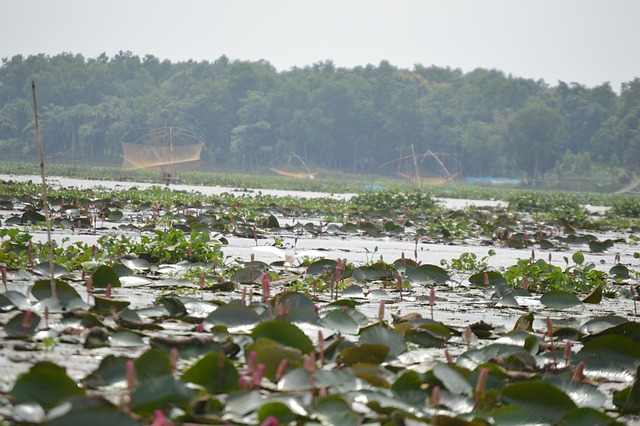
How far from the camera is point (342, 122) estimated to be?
85.9 m

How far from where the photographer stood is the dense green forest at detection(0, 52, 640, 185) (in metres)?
82.7

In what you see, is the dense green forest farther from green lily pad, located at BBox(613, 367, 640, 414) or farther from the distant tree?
green lily pad, located at BBox(613, 367, 640, 414)

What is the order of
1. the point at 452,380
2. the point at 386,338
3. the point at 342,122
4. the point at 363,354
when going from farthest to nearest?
the point at 342,122, the point at 386,338, the point at 363,354, the point at 452,380

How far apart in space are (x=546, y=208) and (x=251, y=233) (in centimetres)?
1581

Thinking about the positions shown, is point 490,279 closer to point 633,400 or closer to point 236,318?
point 236,318

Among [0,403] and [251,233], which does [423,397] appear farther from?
[251,233]

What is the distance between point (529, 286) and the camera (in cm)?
652

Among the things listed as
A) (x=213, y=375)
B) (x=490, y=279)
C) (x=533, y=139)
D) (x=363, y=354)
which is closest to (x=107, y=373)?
(x=213, y=375)

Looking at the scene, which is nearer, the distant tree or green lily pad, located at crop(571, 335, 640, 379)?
green lily pad, located at crop(571, 335, 640, 379)

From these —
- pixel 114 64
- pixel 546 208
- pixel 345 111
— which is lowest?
pixel 546 208

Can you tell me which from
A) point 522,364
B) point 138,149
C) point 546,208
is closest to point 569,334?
point 522,364

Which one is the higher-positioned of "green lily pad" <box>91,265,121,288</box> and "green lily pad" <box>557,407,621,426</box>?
"green lily pad" <box>91,265,121,288</box>

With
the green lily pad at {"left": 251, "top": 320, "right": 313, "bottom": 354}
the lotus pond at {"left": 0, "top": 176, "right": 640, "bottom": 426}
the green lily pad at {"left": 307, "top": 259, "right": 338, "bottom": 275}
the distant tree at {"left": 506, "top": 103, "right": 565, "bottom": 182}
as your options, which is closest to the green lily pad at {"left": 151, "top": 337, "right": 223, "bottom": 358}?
the lotus pond at {"left": 0, "top": 176, "right": 640, "bottom": 426}

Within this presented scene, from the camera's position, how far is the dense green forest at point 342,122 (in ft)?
271
